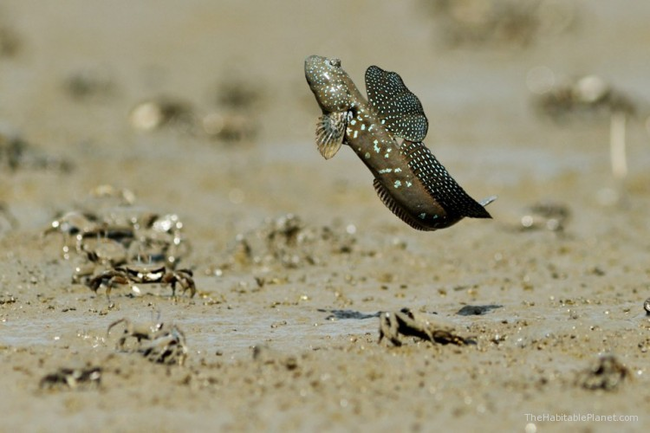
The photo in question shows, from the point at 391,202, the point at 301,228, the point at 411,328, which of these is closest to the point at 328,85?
the point at 391,202

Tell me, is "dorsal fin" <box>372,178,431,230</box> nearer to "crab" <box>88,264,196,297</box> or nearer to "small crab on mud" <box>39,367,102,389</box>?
"crab" <box>88,264,196,297</box>

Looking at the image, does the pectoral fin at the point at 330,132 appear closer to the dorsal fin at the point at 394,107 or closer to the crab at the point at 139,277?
the dorsal fin at the point at 394,107

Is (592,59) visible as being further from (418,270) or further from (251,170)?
(418,270)

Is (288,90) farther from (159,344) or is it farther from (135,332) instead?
(159,344)

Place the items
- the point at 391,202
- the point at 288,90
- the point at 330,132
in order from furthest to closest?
the point at 288,90 < the point at 391,202 < the point at 330,132

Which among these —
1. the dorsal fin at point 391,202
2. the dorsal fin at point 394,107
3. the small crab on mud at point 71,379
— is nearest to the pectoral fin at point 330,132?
the dorsal fin at point 394,107

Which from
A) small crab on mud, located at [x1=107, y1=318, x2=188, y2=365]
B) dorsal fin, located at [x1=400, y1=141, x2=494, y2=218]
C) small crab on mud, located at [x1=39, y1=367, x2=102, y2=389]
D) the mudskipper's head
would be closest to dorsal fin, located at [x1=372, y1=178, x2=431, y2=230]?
dorsal fin, located at [x1=400, y1=141, x2=494, y2=218]
